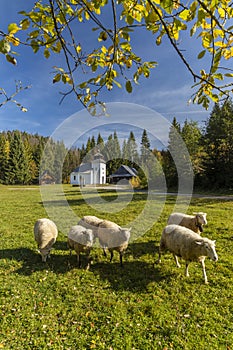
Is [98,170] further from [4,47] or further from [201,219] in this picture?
[4,47]

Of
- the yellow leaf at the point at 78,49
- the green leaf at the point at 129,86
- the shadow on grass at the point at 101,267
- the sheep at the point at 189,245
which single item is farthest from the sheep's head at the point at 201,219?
the yellow leaf at the point at 78,49

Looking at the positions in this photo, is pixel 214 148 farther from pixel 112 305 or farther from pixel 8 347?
pixel 8 347

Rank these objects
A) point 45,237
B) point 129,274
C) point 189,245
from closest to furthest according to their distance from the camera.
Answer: point 189,245
point 129,274
point 45,237

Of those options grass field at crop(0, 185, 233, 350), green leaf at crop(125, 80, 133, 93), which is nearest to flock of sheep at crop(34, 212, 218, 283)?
grass field at crop(0, 185, 233, 350)

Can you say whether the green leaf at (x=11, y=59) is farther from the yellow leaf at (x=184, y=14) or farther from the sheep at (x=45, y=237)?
the sheep at (x=45, y=237)

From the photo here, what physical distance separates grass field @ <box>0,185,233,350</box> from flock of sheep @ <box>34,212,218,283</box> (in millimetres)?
476

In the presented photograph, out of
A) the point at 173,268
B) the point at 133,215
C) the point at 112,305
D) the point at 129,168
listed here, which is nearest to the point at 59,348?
the point at 112,305

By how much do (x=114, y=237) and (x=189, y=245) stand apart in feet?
7.67

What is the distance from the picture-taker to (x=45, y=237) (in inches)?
275

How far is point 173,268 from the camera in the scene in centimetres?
604

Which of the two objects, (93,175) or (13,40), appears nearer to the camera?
(13,40)

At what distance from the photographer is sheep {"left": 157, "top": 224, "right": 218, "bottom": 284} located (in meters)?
5.21

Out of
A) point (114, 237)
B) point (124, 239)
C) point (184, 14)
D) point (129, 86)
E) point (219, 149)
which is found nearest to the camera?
point (184, 14)

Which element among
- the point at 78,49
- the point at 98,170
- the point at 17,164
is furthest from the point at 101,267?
the point at 17,164
